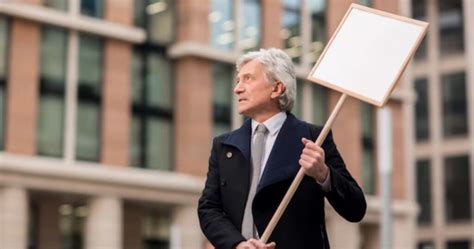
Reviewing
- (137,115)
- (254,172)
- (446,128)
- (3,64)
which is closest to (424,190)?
(446,128)

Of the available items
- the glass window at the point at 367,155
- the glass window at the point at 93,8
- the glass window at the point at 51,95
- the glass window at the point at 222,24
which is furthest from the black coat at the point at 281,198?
the glass window at the point at 367,155

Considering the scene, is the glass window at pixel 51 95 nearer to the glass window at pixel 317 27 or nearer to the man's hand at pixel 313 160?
the glass window at pixel 317 27

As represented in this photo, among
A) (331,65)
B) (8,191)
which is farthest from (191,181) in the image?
(331,65)

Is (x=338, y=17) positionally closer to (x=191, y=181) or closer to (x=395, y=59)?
(x=191, y=181)

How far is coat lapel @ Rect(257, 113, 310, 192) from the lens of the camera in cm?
433

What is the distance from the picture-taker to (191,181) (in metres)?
38.4

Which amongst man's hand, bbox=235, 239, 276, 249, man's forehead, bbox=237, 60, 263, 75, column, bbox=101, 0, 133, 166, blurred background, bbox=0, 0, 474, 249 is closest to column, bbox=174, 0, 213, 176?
blurred background, bbox=0, 0, 474, 249

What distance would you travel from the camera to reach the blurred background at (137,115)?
3481 centimetres

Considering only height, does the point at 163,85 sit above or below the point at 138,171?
above

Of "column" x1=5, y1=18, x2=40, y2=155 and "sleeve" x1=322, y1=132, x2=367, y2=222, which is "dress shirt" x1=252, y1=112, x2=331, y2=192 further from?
"column" x1=5, y1=18, x2=40, y2=155

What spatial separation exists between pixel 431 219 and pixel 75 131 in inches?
1118

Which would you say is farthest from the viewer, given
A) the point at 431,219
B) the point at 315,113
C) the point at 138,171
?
the point at 431,219

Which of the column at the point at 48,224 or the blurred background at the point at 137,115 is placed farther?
the column at the point at 48,224

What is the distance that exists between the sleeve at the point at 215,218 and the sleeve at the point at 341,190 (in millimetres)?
424
